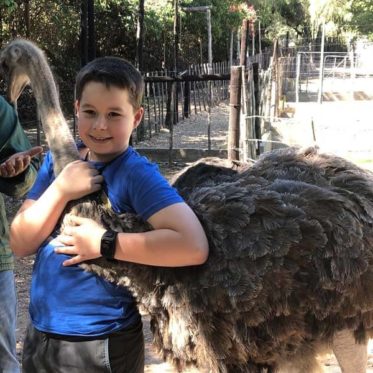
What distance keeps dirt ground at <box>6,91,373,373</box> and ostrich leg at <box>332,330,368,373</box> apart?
97 centimetres

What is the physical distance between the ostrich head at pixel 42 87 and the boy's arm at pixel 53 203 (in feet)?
0.59

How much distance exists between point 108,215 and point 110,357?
0.34m

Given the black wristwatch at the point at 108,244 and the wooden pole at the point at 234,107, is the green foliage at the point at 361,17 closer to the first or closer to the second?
the wooden pole at the point at 234,107

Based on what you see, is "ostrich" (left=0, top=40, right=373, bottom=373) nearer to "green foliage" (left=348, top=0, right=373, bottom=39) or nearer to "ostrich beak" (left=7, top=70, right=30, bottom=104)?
"ostrich beak" (left=7, top=70, right=30, bottom=104)

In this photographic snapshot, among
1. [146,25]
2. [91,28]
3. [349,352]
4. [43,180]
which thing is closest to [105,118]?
[43,180]

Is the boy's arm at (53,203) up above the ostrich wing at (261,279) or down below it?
above

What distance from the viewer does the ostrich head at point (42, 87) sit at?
1740mm

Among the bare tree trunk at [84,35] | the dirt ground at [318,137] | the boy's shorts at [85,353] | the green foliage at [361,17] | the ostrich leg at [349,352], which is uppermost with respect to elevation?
the green foliage at [361,17]

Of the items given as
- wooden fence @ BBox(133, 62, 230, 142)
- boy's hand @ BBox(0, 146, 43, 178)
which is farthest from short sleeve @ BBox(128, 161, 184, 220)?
wooden fence @ BBox(133, 62, 230, 142)

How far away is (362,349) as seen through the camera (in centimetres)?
193

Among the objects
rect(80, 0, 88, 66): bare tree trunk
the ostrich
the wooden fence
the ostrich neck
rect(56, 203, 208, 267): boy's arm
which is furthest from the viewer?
the wooden fence

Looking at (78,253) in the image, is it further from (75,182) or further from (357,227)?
(357,227)

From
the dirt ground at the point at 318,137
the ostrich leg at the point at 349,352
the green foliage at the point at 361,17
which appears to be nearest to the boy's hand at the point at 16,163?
the ostrich leg at the point at 349,352

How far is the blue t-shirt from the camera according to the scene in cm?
147
